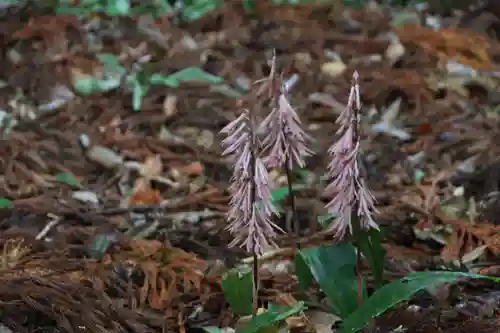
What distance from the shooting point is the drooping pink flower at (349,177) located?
118cm

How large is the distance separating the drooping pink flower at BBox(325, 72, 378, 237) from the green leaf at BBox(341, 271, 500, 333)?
120mm

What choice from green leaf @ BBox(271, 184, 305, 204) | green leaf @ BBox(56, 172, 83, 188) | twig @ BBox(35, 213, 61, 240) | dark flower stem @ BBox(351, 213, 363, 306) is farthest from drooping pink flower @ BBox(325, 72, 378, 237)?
green leaf @ BBox(56, 172, 83, 188)

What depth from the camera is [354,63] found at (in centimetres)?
275

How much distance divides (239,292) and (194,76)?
143 cm

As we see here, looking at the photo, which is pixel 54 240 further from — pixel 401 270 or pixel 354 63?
pixel 354 63

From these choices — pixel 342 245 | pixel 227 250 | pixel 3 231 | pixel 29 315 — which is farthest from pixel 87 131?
pixel 342 245

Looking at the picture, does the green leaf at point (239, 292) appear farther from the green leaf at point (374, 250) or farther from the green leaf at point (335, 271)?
the green leaf at point (374, 250)

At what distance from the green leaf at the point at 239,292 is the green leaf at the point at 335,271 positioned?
0.13 meters

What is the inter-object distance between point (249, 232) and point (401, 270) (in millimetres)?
521

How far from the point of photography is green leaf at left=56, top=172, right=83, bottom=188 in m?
1.98

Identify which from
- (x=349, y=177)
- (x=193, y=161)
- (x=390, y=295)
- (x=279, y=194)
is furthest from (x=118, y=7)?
(x=390, y=295)

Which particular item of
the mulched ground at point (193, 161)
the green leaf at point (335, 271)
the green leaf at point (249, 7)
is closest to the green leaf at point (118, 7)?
the mulched ground at point (193, 161)

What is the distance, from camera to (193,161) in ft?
6.98

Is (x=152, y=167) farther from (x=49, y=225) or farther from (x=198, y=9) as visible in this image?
(x=198, y=9)
